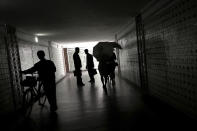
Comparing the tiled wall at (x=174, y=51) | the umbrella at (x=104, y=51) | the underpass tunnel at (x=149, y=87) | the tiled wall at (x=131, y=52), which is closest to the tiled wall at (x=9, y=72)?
the underpass tunnel at (x=149, y=87)

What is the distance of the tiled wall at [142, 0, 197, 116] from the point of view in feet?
11.4

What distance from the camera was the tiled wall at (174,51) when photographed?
137 inches

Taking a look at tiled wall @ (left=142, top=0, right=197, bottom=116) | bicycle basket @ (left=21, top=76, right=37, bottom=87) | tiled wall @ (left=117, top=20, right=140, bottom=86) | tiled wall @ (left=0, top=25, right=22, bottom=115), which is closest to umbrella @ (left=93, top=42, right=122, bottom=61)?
tiled wall @ (left=117, top=20, right=140, bottom=86)

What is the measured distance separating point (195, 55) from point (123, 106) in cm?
231

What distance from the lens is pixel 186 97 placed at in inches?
152

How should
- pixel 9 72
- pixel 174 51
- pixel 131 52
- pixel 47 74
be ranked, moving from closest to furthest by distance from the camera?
pixel 174 51 < pixel 47 74 < pixel 9 72 < pixel 131 52

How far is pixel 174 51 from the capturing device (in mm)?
4145

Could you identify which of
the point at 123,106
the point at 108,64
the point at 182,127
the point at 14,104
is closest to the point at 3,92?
the point at 14,104

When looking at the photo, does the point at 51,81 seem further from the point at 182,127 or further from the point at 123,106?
the point at 182,127

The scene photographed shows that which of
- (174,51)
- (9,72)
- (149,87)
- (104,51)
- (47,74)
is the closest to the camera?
(174,51)

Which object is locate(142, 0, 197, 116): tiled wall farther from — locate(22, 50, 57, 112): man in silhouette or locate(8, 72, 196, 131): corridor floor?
locate(22, 50, 57, 112): man in silhouette

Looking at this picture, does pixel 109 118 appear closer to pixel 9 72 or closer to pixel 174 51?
pixel 174 51

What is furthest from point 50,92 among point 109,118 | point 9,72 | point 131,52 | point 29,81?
point 131,52

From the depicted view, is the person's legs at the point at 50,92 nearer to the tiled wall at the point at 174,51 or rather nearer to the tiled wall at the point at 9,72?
the tiled wall at the point at 9,72
